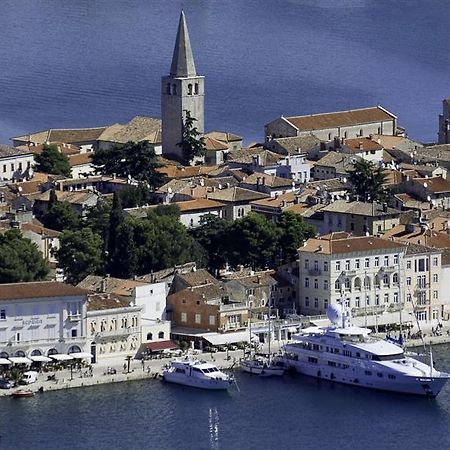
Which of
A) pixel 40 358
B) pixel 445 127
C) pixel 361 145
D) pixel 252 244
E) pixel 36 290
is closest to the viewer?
pixel 40 358

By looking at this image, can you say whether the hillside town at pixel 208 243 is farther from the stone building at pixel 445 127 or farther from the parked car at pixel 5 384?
the stone building at pixel 445 127

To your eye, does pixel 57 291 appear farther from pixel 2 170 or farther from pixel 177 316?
pixel 2 170

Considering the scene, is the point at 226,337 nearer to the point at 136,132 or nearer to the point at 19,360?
the point at 19,360

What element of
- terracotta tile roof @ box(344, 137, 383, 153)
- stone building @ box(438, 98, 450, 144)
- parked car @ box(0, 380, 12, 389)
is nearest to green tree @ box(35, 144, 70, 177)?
terracotta tile roof @ box(344, 137, 383, 153)

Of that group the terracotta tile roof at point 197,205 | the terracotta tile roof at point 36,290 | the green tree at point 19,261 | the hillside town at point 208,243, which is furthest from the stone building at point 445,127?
the terracotta tile roof at point 36,290

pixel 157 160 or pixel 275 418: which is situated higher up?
pixel 157 160

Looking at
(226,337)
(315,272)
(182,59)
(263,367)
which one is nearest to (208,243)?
(315,272)

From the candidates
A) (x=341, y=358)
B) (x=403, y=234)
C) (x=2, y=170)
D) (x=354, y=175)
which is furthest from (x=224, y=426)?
(x=2, y=170)
